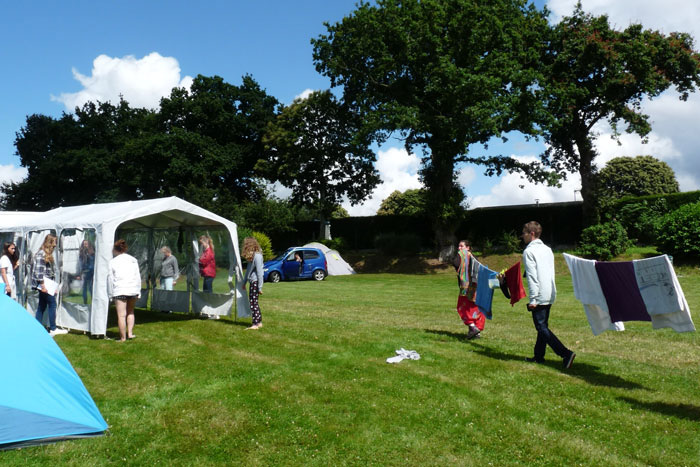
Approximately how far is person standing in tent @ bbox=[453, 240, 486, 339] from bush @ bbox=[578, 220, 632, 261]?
1765cm

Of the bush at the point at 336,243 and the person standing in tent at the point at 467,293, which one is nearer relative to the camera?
the person standing in tent at the point at 467,293

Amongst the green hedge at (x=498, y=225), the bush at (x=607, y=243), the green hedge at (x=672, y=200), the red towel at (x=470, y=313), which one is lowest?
the red towel at (x=470, y=313)

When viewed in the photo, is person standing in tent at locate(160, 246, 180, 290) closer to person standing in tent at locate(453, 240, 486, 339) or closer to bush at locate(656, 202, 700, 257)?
person standing in tent at locate(453, 240, 486, 339)

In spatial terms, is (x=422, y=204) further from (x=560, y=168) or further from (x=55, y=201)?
(x=55, y=201)

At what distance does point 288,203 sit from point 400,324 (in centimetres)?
2718

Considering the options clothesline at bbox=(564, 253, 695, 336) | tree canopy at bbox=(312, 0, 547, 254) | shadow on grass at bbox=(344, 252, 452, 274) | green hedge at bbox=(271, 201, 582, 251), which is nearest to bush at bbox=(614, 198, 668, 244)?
green hedge at bbox=(271, 201, 582, 251)

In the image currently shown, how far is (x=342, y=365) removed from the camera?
738 centimetres

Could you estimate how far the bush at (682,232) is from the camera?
72.7 ft

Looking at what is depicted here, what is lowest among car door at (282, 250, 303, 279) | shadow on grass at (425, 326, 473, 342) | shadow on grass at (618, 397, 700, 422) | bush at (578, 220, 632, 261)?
shadow on grass at (618, 397, 700, 422)

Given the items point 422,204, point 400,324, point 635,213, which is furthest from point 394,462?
point 635,213

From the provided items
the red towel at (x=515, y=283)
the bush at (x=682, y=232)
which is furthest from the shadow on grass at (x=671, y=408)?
the bush at (x=682, y=232)

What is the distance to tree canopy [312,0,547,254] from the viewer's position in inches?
1006

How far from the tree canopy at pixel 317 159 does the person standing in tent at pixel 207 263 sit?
2320 centimetres

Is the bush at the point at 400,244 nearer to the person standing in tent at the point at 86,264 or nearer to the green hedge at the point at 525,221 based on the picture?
the green hedge at the point at 525,221
